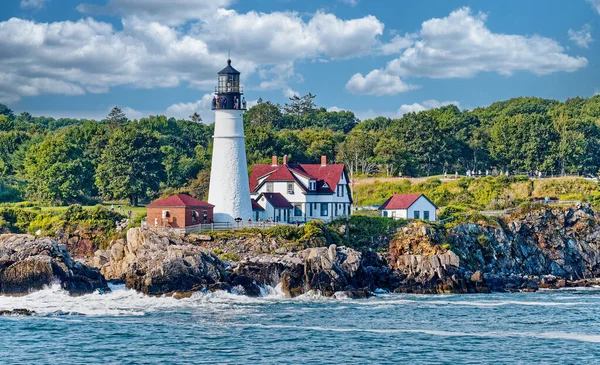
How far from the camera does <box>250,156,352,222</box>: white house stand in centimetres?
5991

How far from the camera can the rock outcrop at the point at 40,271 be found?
4447 centimetres

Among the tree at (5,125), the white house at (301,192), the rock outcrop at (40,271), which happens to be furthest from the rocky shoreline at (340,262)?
the tree at (5,125)

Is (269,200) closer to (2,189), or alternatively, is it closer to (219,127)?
(219,127)

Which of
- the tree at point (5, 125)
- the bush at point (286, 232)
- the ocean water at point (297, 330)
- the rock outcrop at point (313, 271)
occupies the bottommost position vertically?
the ocean water at point (297, 330)

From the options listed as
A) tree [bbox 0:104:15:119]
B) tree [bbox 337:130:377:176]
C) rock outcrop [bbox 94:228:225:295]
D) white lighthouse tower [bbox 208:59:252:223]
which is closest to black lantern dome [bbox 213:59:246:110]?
white lighthouse tower [bbox 208:59:252:223]

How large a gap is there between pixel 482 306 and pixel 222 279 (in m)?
13.0

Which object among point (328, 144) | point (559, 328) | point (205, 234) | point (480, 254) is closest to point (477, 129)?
point (328, 144)

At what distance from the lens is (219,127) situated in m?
54.0

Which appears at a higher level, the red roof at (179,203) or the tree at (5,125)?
the tree at (5,125)

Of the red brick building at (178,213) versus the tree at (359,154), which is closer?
the red brick building at (178,213)

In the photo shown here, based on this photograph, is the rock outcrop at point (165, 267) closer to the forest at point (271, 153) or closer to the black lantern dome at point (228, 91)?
the black lantern dome at point (228, 91)

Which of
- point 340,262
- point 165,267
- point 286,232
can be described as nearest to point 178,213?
point 286,232

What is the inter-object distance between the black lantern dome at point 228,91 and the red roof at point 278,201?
25.2ft

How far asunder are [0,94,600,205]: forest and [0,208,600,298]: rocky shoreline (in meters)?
23.9
